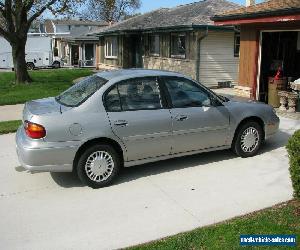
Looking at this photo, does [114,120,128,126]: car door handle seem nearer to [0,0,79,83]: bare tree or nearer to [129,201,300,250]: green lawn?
[129,201,300,250]: green lawn

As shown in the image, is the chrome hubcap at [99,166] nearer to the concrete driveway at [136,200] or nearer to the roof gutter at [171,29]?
the concrete driveway at [136,200]

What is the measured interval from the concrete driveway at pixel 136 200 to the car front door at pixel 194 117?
0.46m

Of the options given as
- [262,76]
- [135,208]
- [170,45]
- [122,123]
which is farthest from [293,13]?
[170,45]

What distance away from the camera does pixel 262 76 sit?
12.9 metres

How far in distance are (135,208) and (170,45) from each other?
1647cm

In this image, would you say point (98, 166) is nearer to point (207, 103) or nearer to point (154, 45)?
point (207, 103)

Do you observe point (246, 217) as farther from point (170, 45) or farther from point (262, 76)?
point (170, 45)

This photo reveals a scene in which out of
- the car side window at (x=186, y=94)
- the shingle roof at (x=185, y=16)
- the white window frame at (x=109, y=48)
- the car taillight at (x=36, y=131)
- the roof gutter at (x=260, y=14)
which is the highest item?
the shingle roof at (x=185, y=16)

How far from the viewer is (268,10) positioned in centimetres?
1060

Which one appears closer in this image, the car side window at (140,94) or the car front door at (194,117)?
the car side window at (140,94)

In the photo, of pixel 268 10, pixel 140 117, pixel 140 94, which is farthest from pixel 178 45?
Answer: pixel 140 117

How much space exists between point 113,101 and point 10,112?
7.74m

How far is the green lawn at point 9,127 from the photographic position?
984cm

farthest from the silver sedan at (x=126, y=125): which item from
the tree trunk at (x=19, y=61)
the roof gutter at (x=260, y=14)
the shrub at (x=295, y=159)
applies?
the tree trunk at (x=19, y=61)
